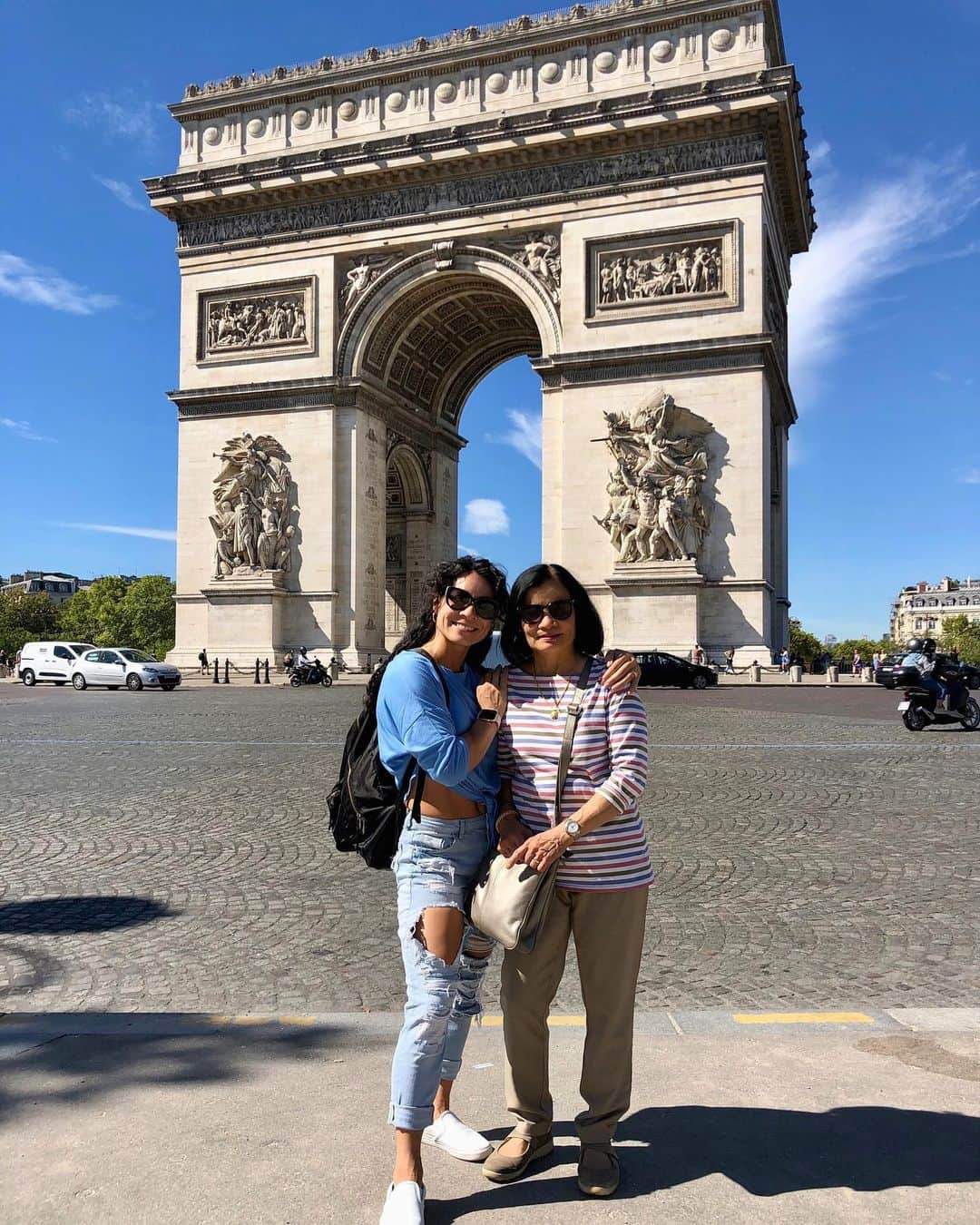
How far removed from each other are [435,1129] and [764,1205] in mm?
815

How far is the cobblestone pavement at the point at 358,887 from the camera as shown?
13.2ft

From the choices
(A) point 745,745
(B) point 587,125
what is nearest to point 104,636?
(B) point 587,125

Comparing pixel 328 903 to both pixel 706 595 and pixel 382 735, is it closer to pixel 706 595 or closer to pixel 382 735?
pixel 382 735

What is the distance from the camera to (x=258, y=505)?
2942 cm

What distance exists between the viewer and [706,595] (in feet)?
84.7

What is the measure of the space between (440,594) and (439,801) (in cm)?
52

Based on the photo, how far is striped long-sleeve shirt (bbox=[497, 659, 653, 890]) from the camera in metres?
2.62

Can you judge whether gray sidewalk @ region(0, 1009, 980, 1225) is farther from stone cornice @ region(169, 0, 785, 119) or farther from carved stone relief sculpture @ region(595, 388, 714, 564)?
stone cornice @ region(169, 0, 785, 119)

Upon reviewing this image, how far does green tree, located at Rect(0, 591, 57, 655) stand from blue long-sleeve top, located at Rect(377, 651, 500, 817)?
81.1 metres

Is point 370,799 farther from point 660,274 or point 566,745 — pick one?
point 660,274

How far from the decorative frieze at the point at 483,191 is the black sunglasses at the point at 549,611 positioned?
25788mm

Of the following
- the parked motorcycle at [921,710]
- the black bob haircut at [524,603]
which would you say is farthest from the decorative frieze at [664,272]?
the black bob haircut at [524,603]

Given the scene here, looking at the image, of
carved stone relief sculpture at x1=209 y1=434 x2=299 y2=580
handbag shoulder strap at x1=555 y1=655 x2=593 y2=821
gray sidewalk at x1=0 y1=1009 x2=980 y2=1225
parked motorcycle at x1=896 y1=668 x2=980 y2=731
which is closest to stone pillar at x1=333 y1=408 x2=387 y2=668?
carved stone relief sculpture at x1=209 y1=434 x2=299 y2=580

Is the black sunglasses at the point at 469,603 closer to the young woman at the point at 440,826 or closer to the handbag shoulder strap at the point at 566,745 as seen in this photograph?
the young woman at the point at 440,826
